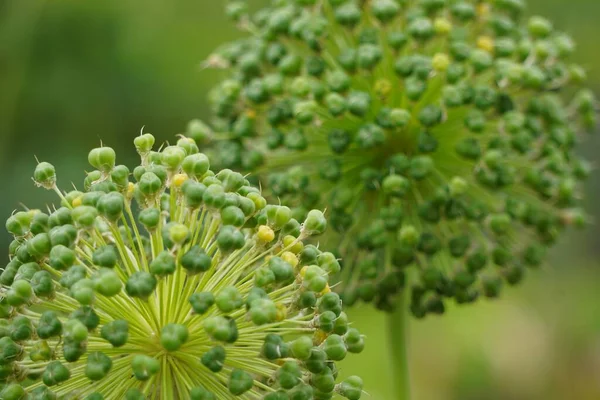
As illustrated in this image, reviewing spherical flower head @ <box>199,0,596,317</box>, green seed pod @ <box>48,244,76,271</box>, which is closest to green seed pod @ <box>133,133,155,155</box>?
green seed pod @ <box>48,244,76,271</box>

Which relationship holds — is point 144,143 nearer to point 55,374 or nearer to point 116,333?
point 116,333

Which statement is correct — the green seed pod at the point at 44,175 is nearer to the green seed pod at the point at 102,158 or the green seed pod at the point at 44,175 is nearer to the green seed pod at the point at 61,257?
the green seed pod at the point at 102,158

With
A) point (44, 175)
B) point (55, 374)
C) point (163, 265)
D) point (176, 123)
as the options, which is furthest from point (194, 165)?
point (176, 123)

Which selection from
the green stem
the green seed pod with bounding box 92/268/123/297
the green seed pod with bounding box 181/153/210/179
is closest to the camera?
the green seed pod with bounding box 92/268/123/297

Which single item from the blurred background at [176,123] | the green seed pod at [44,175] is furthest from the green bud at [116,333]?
the blurred background at [176,123]

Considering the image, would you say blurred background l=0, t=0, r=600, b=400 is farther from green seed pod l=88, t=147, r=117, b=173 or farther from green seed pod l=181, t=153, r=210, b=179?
green seed pod l=181, t=153, r=210, b=179

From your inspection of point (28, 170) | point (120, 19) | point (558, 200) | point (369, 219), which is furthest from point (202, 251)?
point (120, 19)
